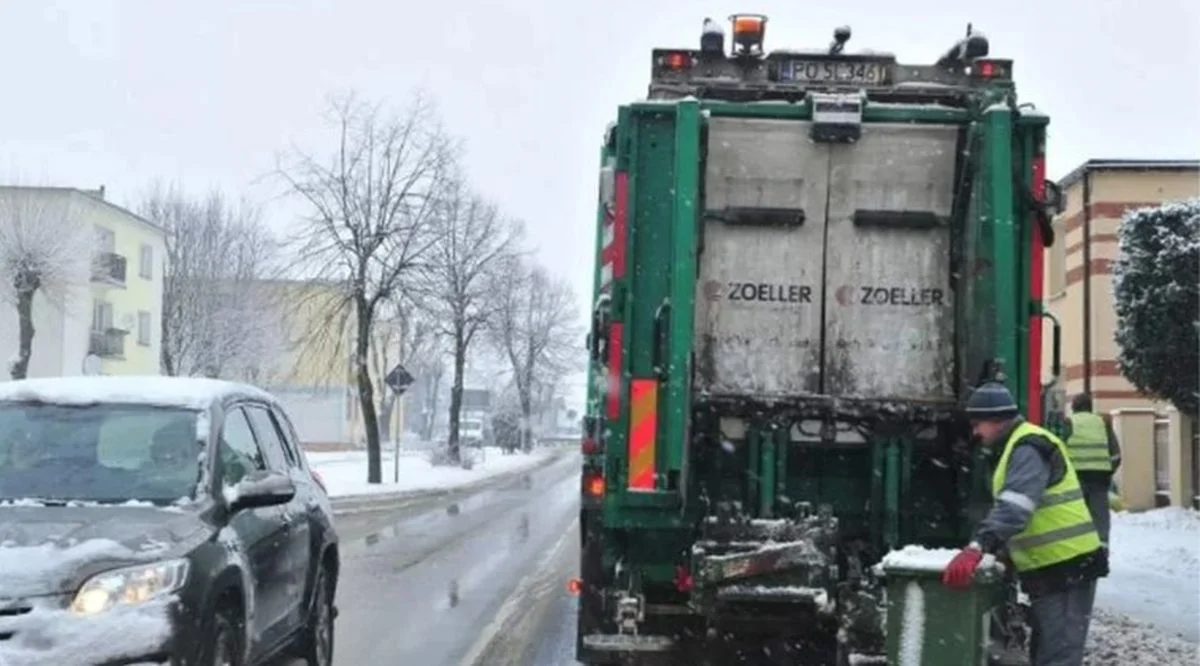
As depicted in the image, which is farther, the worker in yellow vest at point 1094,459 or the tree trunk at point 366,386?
the tree trunk at point 366,386

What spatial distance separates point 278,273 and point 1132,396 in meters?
22.5

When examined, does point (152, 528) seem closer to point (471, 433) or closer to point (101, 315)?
point (101, 315)

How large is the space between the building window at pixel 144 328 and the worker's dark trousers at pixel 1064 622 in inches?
2158

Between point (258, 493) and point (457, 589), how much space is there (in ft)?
24.8

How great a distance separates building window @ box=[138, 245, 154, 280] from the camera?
56.7 m

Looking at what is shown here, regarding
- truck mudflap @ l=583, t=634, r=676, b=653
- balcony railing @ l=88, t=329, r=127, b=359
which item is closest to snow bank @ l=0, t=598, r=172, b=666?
truck mudflap @ l=583, t=634, r=676, b=653

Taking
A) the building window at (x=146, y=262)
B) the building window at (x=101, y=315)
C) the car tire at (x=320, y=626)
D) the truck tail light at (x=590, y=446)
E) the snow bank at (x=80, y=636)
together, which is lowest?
the car tire at (x=320, y=626)

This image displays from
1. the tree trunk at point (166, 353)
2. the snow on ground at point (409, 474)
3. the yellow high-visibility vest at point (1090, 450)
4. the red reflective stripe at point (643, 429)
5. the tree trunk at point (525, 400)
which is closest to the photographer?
the red reflective stripe at point (643, 429)

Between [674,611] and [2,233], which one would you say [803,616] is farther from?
[2,233]

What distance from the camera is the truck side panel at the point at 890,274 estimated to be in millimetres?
7738

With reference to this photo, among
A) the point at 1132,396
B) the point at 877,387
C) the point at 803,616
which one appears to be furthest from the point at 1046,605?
the point at 1132,396

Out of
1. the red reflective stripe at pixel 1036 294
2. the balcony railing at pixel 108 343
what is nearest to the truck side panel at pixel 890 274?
the red reflective stripe at pixel 1036 294

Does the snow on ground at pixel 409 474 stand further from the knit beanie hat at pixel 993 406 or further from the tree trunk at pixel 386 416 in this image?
the knit beanie hat at pixel 993 406

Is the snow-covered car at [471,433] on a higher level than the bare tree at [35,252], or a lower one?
lower
